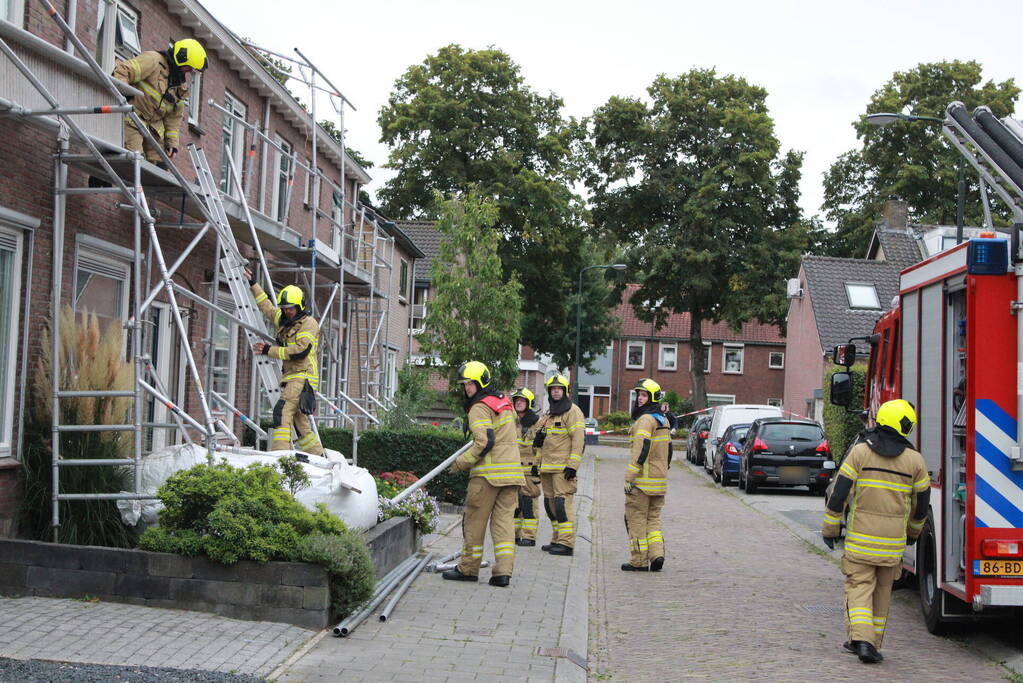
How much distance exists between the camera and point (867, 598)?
7.77 meters

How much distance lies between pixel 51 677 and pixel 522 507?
7995 millimetres

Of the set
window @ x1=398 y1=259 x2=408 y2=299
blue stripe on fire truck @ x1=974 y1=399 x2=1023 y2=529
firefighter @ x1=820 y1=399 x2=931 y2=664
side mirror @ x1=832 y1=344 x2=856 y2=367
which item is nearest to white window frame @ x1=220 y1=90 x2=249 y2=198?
side mirror @ x1=832 y1=344 x2=856 y2=367

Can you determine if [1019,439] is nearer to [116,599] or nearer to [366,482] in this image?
[366,482]

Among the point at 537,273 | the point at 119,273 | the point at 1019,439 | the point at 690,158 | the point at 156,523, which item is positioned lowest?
the point at 156,523

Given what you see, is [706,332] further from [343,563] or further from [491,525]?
[343,563]

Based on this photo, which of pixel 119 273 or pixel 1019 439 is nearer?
pixel 1019 439

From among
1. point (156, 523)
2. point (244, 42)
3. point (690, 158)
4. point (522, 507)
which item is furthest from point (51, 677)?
point (690, 158)

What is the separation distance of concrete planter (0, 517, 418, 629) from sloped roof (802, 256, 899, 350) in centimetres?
3057

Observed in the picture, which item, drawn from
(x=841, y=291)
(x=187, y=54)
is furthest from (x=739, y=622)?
(x=841, y=291)

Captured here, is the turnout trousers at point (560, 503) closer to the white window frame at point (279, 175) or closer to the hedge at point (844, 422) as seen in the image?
the white window frame at point (279, 175)

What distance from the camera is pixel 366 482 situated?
9703mm

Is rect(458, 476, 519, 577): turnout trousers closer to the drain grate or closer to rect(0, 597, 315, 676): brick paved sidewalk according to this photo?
the drain grate

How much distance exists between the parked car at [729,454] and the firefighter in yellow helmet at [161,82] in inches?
671

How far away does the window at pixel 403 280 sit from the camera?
32008 millimetres
